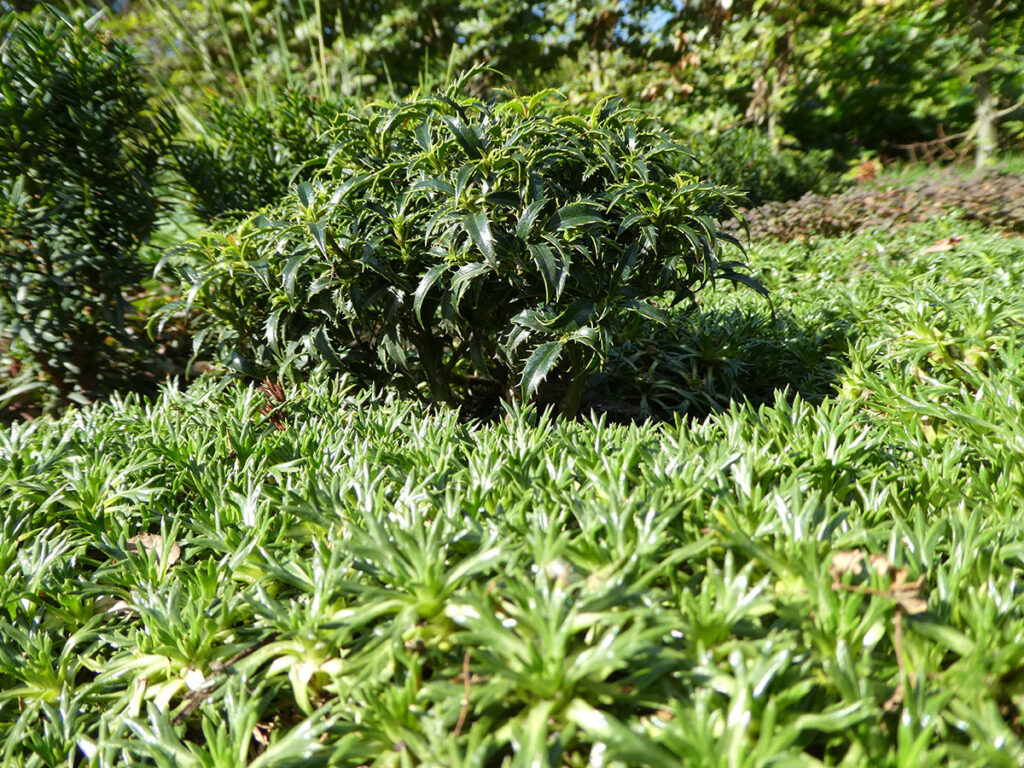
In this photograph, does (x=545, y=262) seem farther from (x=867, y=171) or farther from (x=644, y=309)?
(x=867, y=171)

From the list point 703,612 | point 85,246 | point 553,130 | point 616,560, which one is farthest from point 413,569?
point 85,246

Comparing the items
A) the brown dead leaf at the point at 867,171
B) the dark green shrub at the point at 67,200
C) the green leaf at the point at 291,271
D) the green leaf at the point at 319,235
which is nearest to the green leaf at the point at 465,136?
the green leaf at the point at 319,235

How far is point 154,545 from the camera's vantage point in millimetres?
1491

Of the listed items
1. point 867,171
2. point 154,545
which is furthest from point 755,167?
point 154,545

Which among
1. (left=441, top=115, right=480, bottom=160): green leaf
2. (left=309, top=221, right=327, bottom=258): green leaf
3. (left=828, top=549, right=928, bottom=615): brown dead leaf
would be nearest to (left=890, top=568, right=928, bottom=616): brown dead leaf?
(left=828, top=549, right=928, bottom=615): brown dead leaf

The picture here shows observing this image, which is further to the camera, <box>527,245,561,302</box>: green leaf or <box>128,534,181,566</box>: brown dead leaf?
<box>527,245,561,302</box>: green leaf

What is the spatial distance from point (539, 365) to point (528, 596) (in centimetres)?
110

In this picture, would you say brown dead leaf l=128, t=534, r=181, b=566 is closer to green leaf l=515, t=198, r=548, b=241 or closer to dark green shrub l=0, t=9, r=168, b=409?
green leaf l=515, t=198, r=548, b=241

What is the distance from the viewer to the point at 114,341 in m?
3.45

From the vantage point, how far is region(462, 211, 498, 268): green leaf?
6.34ft

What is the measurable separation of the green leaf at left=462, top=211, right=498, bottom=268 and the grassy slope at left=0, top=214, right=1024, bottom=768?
486 millimetres

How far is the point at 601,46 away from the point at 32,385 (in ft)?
31.3

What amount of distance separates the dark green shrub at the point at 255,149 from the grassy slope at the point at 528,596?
243cm

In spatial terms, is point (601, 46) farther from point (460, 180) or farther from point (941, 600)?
point (941, 600)
